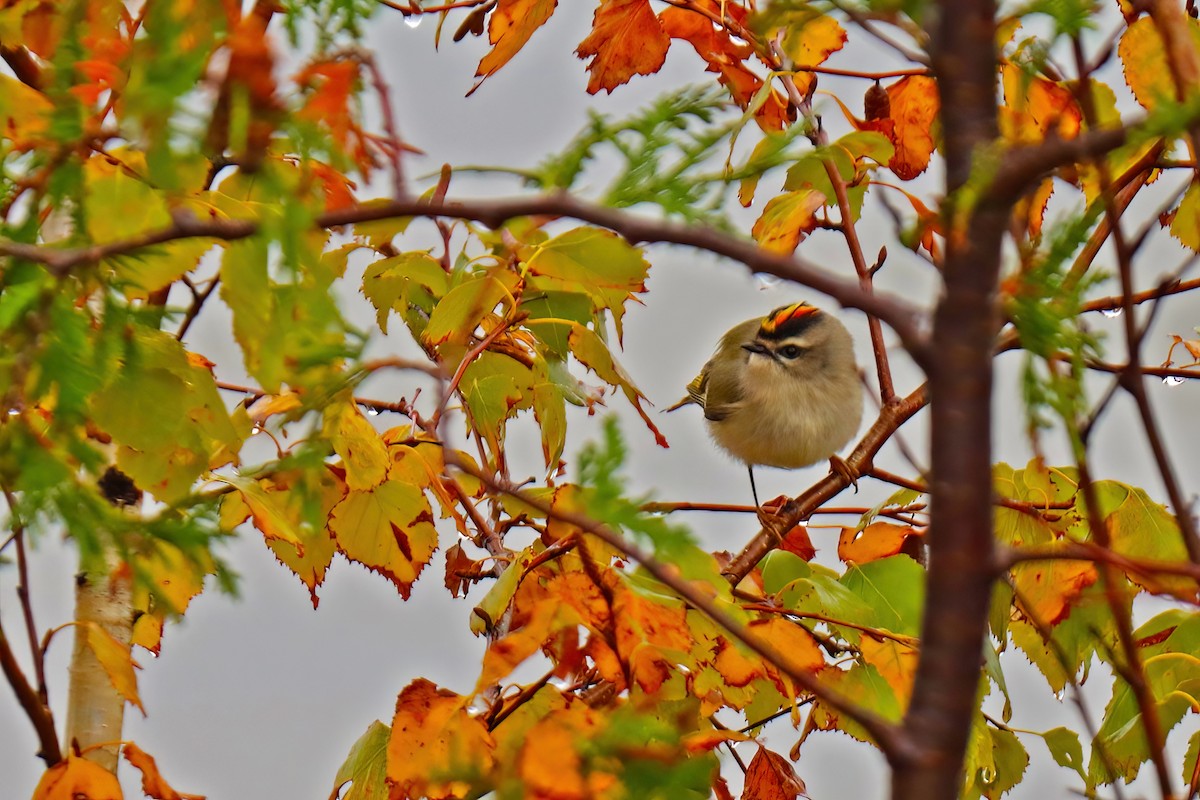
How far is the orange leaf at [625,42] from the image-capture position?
85 centimetres

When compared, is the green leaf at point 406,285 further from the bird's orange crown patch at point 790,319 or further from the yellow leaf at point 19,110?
the bird's orange crown patch at point 790,319

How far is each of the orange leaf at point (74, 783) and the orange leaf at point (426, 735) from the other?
13cm

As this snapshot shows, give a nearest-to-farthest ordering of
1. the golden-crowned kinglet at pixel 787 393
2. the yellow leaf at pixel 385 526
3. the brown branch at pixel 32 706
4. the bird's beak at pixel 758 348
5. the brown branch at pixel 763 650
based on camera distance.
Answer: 1. the brown branch at pixel 763 650
2. the brown branch at pixel 32 706
3. the yellow leaf at pixel 385 526
4. the golden-crowned kinglet at pixel 787 393
5. the bird's beak at pixel 758 348

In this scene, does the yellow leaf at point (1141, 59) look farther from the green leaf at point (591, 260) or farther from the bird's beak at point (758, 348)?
the bird's beak at point (758, 348)

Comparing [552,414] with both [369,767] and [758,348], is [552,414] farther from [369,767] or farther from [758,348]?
[758,348]

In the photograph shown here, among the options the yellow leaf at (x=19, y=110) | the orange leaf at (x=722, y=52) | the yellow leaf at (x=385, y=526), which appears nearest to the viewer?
the yellow leaf at (x=19, y=110)

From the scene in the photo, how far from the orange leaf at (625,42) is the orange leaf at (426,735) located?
0.45 meters

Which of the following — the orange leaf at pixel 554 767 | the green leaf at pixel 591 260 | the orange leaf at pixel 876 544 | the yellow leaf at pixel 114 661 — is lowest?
the orange leaf at pixel 554 767

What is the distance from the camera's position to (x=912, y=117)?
34.8 inches

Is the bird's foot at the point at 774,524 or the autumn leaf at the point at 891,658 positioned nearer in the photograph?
the autumn leaf at the point at 891,658

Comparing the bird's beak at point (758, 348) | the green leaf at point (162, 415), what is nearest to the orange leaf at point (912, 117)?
the green leaf at point (162, 415)

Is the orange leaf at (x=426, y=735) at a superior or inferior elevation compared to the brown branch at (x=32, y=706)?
inferior

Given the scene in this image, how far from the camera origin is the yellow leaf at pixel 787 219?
2.47 feet

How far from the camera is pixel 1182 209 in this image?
0.86 m
